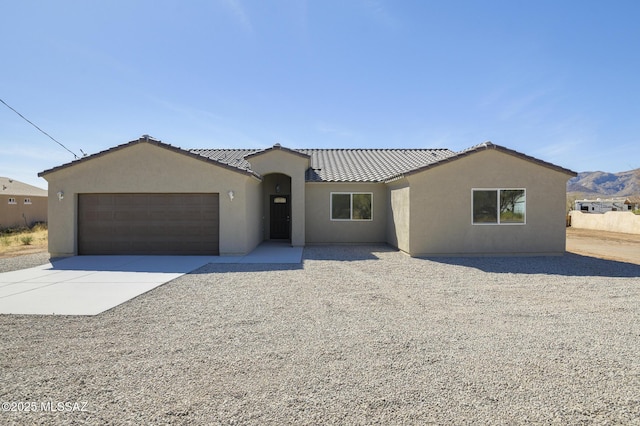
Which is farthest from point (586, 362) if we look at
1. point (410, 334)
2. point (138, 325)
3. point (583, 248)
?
point (583, 248)

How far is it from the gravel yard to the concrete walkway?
0.58 metres

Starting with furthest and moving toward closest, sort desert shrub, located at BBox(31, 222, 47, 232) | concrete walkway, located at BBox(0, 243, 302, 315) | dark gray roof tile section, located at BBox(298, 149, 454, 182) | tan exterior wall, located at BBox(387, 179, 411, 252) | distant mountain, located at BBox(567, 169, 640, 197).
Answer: distant mountain, located at BBox(567, 169, 640, 197), desert shrub, located at BBox(31, 222, 47, 232), dark gray roof tile section, located at BBox(298, 149, 454, 182), tan exterior wall, located at BBox(387, 179, 411, 252), concrete walkway, located at BBox(0, 243, 302, 315)

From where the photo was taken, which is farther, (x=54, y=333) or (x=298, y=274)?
(x=298, y=274)

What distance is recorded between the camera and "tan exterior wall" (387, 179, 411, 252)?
12930 mm

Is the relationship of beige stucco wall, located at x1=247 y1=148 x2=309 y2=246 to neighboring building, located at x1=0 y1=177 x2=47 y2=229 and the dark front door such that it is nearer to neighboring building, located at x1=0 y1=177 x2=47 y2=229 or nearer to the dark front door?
the dark front door

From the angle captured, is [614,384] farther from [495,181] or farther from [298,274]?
[495,181]

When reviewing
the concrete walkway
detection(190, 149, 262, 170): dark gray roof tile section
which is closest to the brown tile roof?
detection(190, 149, 262, 170): dark gray roof tile section

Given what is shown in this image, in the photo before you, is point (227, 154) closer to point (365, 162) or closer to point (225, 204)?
point (365, 162)

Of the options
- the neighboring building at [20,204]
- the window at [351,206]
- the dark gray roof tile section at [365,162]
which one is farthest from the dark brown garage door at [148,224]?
the neighboring building at [20,204]

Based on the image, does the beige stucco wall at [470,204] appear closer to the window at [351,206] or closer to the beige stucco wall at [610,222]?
the window at [351,206]

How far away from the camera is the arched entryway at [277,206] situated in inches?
690

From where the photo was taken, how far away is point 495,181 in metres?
12.6

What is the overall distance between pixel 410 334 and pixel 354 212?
36.3ft

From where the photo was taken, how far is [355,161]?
1969 cm
